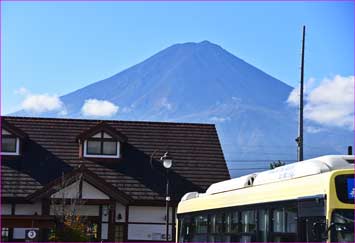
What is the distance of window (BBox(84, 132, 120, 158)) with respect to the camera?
109 feet

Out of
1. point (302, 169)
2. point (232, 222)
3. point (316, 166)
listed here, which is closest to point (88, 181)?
point (232, 222)

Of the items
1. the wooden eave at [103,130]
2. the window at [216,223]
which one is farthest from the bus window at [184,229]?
the wooden eave at [103,130]

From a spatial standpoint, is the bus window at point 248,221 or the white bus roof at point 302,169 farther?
the bus window at point 248,221

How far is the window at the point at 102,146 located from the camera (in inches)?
1303

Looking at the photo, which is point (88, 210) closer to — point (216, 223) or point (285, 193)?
point (216, 223)

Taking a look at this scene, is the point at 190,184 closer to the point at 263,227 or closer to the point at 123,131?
the point at 123,131

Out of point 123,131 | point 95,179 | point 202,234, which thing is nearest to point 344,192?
point 202,234

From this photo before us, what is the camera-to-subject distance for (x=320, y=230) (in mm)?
10391

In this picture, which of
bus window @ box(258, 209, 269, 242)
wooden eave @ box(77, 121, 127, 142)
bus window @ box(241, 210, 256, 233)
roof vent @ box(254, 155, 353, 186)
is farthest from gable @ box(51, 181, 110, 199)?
roof vent @ box(254, 155, 353, 186)

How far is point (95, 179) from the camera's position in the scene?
1197 inches

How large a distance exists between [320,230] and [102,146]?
78.4 feet

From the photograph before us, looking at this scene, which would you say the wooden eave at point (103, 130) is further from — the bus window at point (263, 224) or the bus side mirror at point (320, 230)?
the bus side mirror at point (320, 230)

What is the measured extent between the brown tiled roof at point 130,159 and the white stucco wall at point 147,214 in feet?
1.89

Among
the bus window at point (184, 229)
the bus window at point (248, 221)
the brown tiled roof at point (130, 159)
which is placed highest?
the brown tiled roof at point (130, 159)
